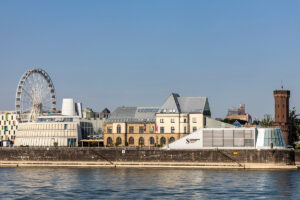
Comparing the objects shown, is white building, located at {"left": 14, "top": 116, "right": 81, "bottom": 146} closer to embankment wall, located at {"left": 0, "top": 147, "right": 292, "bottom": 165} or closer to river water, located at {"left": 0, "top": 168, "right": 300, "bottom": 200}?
embankment wall, located at {"left": 0, "top": 147, "right": 292, "bottom": 165}

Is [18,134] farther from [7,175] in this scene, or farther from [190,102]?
[7,175]

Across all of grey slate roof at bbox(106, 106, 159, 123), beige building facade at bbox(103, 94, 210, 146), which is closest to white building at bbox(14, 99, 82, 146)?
beige building facade at bbox(103, 94, 210, 146)

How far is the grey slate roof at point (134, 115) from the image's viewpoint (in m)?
186

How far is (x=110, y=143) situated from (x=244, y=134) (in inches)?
2249

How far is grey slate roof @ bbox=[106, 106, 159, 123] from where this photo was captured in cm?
18600

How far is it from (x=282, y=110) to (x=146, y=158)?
183 feet

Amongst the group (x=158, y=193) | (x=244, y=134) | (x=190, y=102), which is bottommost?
(x=158, y=193)

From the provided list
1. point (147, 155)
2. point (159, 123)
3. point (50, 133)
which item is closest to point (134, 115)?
point (159, 123)

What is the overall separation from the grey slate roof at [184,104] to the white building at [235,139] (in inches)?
1388

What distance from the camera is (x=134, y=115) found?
188 metres

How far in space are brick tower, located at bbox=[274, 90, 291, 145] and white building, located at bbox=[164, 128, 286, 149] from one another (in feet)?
124

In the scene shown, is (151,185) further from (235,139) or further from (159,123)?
(159,123)

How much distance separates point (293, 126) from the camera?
624 feet

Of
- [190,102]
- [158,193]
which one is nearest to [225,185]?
[158,193]
